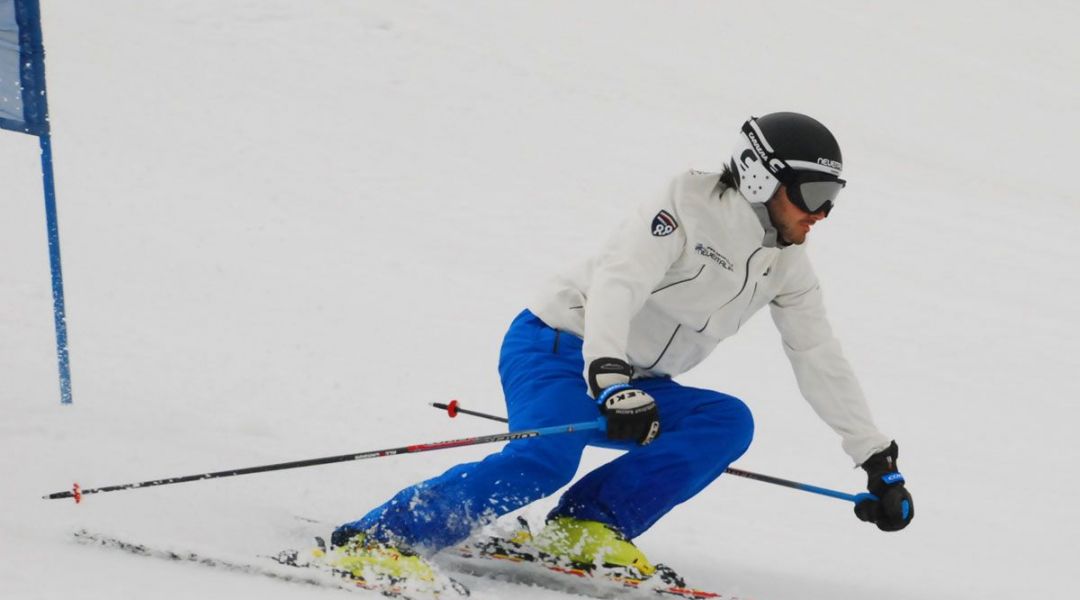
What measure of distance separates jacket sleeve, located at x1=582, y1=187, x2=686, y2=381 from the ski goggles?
388 mm

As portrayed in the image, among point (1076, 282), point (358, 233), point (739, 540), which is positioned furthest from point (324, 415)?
point (1076, 282)

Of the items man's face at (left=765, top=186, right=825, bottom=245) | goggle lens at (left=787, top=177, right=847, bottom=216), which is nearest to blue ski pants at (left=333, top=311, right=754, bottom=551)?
man's face at (left=765, top=186, right=825, bottom=245)

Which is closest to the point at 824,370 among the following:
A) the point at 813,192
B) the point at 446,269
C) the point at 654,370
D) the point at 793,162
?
the point at 654,370

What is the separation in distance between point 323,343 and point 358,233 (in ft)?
8.44

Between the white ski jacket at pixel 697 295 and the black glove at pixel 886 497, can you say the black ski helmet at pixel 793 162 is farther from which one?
the black glove at pixel 886 497

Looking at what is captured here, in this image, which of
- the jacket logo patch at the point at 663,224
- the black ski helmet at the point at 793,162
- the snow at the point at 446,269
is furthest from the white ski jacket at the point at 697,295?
the snow at the point at 446,269

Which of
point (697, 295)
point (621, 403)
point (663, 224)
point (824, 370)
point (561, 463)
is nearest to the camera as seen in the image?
point (621, 403)

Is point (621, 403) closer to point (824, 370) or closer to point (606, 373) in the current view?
point (606, 373)

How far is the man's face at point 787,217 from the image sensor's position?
3961 millimetres

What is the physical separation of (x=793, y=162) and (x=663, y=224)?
46cm

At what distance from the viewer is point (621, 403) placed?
12.2ft

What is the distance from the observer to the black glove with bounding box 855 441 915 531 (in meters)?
4.21

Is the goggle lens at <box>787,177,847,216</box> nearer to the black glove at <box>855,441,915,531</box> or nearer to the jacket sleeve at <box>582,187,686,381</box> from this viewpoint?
the jacket sleeve at <box>582,187,686,381</box>

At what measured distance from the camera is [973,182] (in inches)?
567
